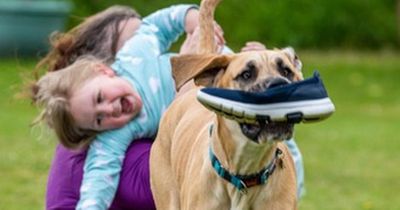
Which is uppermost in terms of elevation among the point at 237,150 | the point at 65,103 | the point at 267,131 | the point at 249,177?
the point at 267,131

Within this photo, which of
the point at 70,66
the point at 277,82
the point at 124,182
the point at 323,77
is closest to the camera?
the point at 277,82

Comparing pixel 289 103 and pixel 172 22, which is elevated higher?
pixel 289 103

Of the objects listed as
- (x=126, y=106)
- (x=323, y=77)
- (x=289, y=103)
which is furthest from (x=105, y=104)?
(x=323, y=77)

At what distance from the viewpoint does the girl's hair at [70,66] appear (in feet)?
23.7

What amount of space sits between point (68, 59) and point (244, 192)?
2.97 metres

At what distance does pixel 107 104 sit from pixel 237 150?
77.3 inches

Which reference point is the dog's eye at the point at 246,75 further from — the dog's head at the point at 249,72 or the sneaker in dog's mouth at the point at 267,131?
the sneaker in dog's mouth at the point at 267,131

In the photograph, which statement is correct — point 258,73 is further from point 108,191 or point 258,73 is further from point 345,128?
point 345,128

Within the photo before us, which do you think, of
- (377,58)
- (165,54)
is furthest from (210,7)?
(377,58)

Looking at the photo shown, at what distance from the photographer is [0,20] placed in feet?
68.8

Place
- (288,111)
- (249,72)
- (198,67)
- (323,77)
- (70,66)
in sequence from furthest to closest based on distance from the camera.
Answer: (323,77) → (70,66) → (198,67) → (249,72) → (288,111)

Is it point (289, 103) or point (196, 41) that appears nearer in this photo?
point (289, 103)

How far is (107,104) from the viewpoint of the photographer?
7.07 metres

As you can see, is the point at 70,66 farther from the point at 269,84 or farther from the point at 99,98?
the point at 269,84
